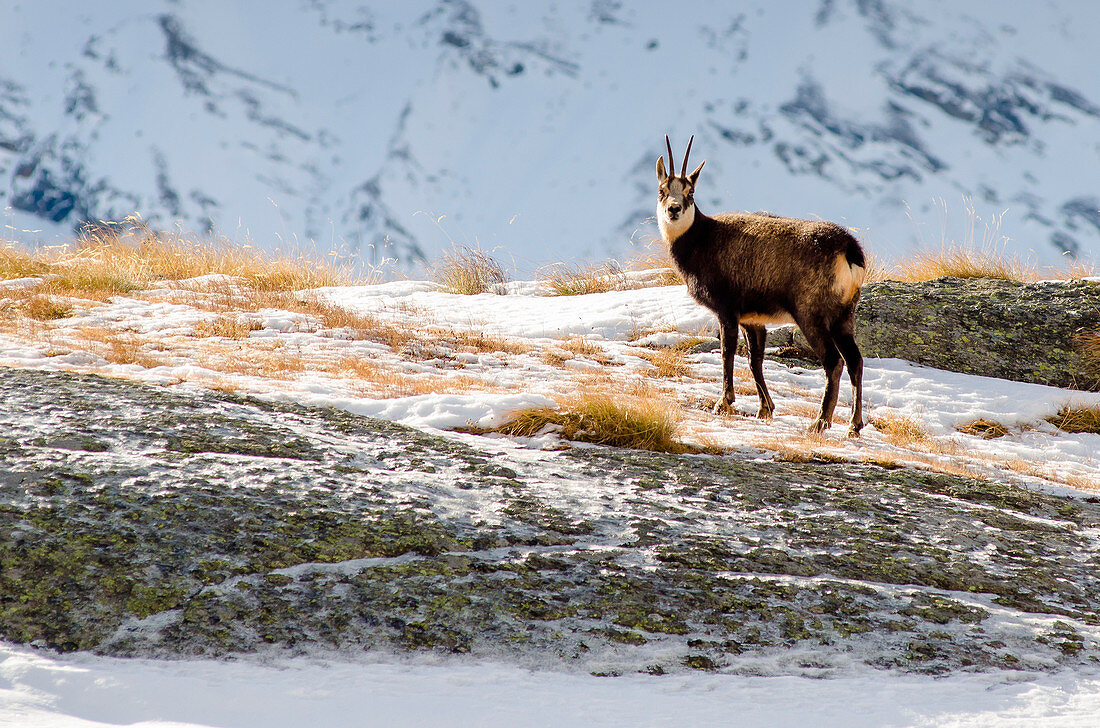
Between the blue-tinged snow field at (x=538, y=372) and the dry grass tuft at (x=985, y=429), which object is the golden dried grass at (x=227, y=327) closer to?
the blue-tinged snow field at (x=538, y=372)

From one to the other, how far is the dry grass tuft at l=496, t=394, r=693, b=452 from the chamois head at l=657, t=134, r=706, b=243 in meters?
2.81

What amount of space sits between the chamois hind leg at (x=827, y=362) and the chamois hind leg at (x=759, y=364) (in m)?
0.42

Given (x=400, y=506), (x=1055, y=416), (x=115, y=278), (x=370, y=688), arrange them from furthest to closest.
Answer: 1. (x=115, y=278)
2. (x=1055, y=416)
3. (x=400, y=506)
4. (x=370, y=688)

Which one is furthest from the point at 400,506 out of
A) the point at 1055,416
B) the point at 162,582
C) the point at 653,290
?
the point at 653,290

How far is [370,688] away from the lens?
210 centimetres

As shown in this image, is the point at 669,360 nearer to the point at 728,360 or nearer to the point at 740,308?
the point at 728,360

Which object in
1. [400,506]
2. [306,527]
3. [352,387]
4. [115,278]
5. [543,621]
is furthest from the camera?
[115,278]

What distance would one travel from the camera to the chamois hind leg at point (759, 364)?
7121 millimetres

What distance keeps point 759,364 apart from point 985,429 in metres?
2.45

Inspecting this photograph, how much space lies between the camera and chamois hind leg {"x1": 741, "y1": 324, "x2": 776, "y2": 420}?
7.12 metres

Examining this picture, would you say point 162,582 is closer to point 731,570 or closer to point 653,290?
point 731,570

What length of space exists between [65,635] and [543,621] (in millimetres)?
1361

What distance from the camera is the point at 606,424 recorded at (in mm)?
5004

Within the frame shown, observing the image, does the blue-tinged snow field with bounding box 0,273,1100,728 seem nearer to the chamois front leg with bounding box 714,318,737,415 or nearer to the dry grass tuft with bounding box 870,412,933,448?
the dry grass tuft with bounding box 870,412,933,448
